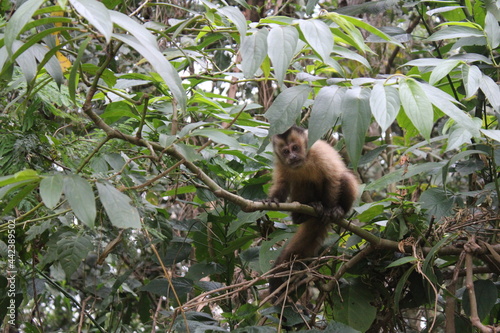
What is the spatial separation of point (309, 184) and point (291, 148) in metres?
0.29

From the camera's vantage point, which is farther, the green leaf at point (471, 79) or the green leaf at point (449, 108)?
the green leaf at point (471, 79)

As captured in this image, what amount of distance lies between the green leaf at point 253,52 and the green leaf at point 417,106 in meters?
0.50

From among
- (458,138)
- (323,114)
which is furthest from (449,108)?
(323,114)

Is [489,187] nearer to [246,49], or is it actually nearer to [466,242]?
[466,242]

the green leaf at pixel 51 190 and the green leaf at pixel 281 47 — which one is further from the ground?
the green leaf at pixel 281 47

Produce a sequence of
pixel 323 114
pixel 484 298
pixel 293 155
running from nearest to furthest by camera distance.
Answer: pixel 323 114
pixel 484 298
pixel 293 155

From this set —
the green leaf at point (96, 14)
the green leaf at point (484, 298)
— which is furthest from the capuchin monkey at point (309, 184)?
the green leaf at point (96, 14)

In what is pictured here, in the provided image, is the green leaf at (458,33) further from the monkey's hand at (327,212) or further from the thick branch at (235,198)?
the monkey's hand at (327,212)

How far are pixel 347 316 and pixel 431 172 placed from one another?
943 mm

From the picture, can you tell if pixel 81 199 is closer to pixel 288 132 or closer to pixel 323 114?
pixel 323 114

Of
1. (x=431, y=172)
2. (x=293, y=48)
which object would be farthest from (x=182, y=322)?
(x=431, y=172)

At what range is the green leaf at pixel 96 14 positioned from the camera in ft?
4.09

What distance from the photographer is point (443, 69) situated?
222 centimetres

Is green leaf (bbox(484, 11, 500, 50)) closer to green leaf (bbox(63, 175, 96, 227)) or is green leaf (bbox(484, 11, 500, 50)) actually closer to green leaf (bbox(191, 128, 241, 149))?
green leaf (bbox(191, 128, 241, 149))
